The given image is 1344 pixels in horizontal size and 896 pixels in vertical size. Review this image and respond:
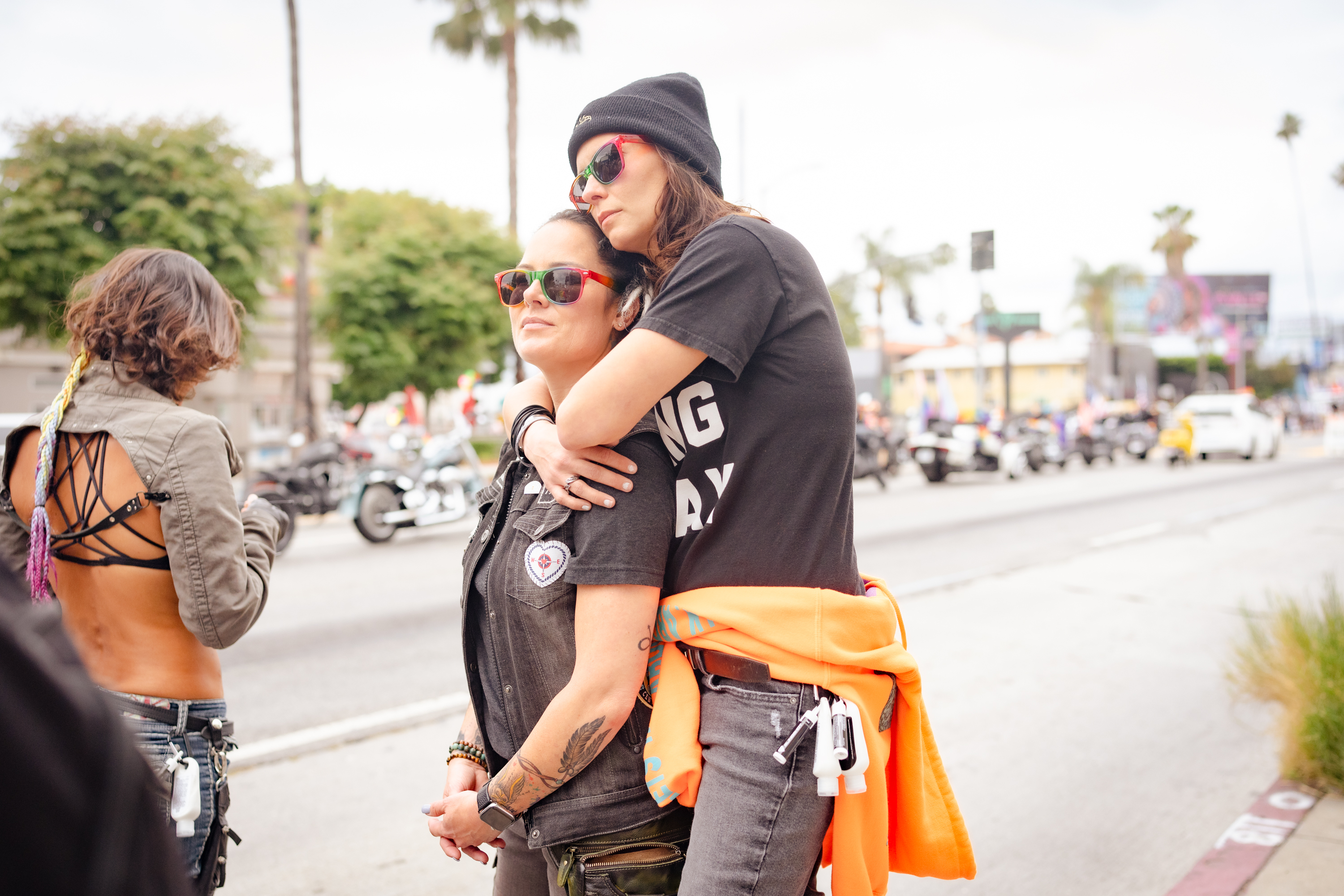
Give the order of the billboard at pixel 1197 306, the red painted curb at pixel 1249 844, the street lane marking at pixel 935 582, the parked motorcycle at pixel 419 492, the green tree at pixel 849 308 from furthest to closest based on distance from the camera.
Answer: the billboard at pixel 1197 306 → the green tree at pixel 849 308 → the parked motorcycle at pixel 419 492 → the street lane marking at pixel 935 582 → the red painted curb at pixel 1249 844

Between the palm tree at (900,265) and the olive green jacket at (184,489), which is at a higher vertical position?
the palm tree at (900,265)

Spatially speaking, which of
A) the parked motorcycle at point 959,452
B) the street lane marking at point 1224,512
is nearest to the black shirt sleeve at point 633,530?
the street lane marking at point 1224,512

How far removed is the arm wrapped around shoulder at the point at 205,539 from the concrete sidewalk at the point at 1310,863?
304cm

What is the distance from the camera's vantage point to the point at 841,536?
1610 millimetres

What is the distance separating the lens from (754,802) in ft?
4.97

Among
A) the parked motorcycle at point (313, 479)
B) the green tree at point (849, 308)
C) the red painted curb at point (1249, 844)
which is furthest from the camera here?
the green tree at point (849, 308)

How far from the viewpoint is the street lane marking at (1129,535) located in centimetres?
1072

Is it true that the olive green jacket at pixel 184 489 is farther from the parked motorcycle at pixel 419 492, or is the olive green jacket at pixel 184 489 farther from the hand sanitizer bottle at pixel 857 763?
the parked motorcycle at pixel 419 492

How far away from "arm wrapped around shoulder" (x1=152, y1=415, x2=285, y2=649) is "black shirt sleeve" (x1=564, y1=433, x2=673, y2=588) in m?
0.79

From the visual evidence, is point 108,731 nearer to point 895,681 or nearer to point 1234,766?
point 895,681

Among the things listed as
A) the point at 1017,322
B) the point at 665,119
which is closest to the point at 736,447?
the point at 665,119

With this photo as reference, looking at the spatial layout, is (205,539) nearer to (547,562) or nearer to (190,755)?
(190,755)

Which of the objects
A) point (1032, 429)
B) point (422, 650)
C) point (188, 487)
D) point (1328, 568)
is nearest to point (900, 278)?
point (1032, 429)

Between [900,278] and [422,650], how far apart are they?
172ft
